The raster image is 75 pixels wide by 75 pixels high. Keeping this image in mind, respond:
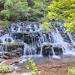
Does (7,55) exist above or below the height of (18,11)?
below

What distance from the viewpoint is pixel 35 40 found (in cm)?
1822

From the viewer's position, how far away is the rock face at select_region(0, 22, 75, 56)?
55.5 feet

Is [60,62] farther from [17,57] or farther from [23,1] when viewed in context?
[23,1]

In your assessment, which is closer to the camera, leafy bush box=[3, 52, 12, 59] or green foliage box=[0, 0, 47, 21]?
Answer: leafy bush box=[3, 52, 12, 59]

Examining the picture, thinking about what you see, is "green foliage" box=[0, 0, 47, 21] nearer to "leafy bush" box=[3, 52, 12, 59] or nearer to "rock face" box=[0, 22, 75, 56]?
"rock face" box=[0, 22, 75, 56]

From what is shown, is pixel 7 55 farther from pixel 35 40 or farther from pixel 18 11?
pixel 18 11

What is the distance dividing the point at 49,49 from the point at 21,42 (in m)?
2.01

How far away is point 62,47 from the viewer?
17.6 metres

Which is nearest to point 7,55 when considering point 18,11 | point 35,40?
point 35,40

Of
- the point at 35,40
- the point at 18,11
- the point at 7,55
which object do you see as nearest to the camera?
the point at 7,55

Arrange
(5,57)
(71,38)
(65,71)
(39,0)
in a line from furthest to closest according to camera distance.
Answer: (39,0) → (71,38) → (5,57) → (65,71)

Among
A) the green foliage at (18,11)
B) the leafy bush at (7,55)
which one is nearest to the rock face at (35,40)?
the leafy bush at (7,55)

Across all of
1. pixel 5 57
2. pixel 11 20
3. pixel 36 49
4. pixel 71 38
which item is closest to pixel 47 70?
pixel 5 57

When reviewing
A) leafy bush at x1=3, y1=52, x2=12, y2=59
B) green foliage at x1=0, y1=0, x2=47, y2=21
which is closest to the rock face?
leafy bush at x1=3, y1=52, x2=12, y2=59
